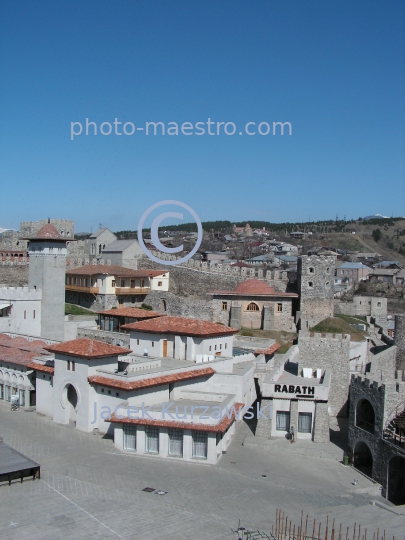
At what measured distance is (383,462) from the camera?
751 inches

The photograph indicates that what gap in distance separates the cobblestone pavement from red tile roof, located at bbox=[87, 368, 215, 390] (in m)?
1.98

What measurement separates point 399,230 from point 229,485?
4977 inches

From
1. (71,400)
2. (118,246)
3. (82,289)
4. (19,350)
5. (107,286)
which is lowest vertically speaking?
(71,400)

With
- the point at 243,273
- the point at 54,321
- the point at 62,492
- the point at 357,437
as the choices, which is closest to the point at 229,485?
the point at 62,492

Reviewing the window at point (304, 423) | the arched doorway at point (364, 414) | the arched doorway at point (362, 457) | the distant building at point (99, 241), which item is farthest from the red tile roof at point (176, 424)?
the distant building at point (99, 241)

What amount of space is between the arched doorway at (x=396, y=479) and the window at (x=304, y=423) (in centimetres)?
365

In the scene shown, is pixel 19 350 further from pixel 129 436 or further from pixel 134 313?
pixel 129 436

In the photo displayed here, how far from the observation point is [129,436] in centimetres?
1944

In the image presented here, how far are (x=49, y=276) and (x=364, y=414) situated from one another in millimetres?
19220

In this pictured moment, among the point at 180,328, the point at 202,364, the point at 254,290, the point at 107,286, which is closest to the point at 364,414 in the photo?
the point at 202,364

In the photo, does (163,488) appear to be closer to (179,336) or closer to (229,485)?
(229,485)

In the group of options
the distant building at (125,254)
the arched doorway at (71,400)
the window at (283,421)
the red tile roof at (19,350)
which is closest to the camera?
the window at (283,421)

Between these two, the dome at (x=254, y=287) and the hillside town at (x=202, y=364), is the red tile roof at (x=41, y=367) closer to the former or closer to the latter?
the hillside town at (x=202, y=364)

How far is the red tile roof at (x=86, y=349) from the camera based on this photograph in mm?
21344
